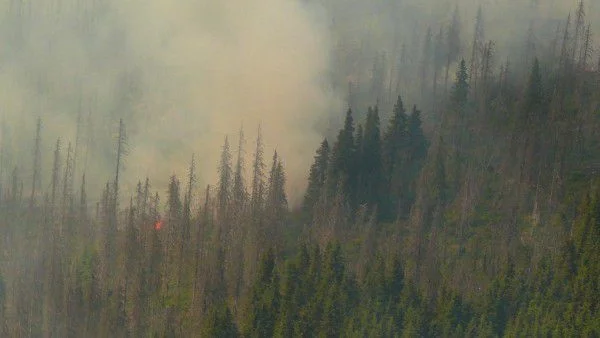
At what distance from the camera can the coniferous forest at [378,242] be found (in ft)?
294

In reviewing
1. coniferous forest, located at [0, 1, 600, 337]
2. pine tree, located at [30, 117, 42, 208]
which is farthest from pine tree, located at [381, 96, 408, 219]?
pine tree, located at [30, 117, 42, 208]

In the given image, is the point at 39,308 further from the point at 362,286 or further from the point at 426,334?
the point at 426,334

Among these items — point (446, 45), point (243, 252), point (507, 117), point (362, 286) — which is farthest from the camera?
point (446, 45)

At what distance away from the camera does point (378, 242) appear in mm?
110375

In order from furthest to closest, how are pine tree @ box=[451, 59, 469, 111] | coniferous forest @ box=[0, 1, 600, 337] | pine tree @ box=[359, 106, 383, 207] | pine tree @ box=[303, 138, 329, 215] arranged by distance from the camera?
pine tree @ box=[451, 59, 469, 111] < pine tree @ box=[303, 138, 329, 215] < pine tree @ box=[359, 106, 383, 207] < coniferous forest @ box=[0, 1, 600, 337]

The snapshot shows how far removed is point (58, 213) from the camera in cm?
14450

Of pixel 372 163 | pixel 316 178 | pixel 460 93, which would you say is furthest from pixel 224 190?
pixel 460 93

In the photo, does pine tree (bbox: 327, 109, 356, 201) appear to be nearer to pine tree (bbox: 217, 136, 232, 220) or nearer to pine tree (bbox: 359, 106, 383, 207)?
pine tree (bbox: 359, 106, 383, 207)

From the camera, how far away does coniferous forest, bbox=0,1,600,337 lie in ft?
294

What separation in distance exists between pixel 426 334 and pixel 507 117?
41.2m

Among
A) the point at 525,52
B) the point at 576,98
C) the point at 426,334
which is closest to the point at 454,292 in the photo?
the point at 426,334

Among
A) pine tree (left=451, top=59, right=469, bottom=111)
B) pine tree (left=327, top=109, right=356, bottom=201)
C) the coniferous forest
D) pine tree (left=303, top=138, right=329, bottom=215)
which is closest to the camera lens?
the coniferous forest

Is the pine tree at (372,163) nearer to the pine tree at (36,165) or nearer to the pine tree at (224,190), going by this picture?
the pine tree at (224,190)

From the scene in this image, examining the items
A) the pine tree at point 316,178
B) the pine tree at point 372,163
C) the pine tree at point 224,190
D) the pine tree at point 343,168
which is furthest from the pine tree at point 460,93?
the pine tree at point 224,190
